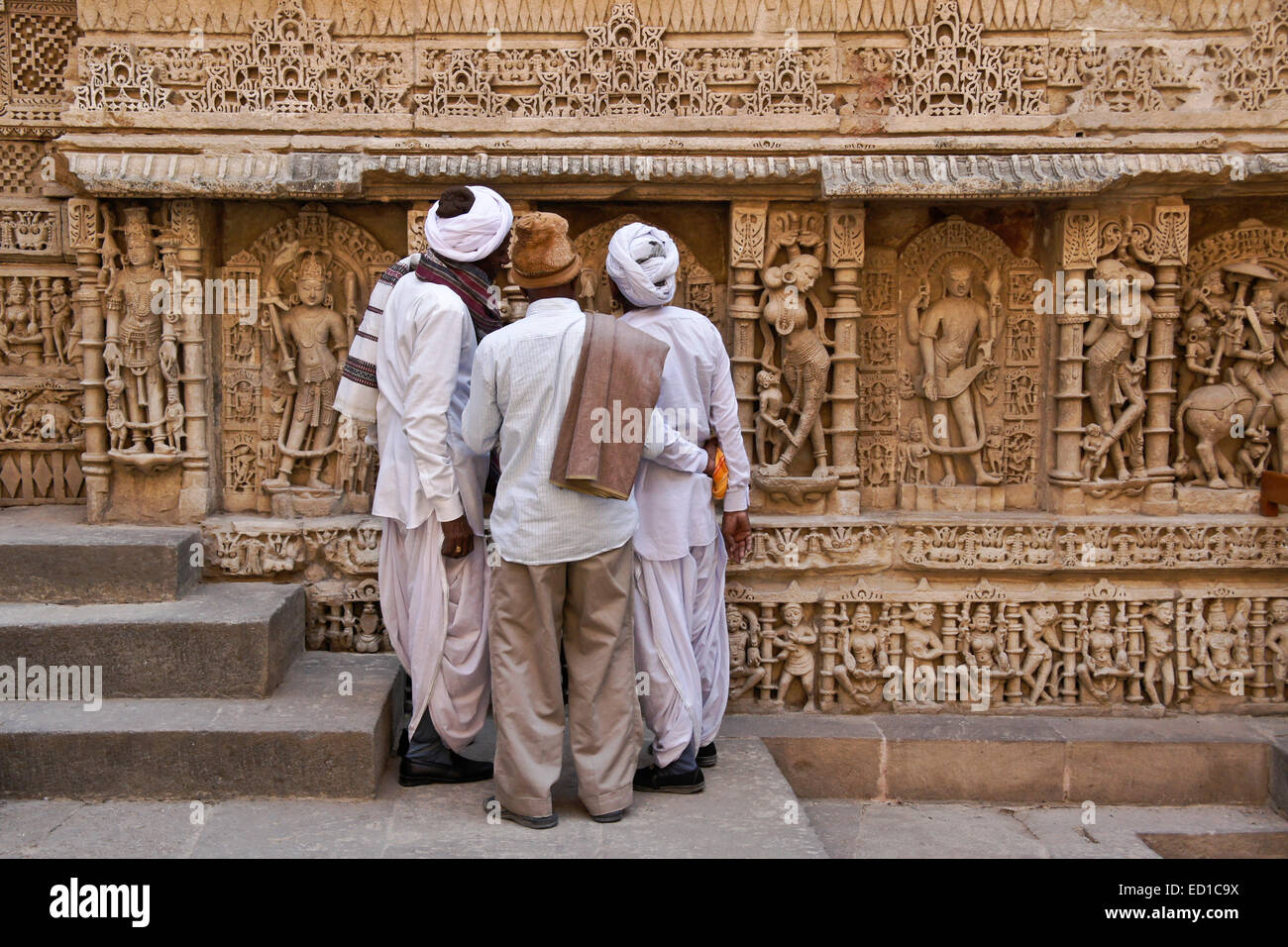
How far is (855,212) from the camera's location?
549 cm

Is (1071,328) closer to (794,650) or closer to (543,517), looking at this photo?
(794,650)

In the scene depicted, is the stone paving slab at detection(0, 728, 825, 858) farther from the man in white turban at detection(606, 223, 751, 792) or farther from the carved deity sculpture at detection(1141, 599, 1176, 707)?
the carved deity sculpture at detection(1141, 599, 1176, 707)

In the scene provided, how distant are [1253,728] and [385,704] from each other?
401cm

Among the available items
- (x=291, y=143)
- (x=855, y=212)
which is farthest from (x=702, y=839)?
(x=291, y=143)

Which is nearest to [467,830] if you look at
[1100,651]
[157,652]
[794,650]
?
[157,652]

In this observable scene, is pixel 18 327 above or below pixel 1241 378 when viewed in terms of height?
above

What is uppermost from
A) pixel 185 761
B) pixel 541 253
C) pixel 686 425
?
pixel 541 253

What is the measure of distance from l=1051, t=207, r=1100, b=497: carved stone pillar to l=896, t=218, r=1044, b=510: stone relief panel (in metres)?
0.16

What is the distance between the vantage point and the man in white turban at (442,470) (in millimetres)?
4164

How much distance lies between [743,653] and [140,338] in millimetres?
3152

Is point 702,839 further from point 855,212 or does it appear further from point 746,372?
point 855,212

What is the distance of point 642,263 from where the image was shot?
4.41 metres

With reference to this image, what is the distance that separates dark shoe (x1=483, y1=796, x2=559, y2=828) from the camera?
4016mm

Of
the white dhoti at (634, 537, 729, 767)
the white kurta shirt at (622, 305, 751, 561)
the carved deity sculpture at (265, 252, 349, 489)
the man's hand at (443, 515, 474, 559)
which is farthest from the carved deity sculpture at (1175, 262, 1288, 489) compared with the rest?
the carved deity sculpture at (265, 252, 349, 489)
